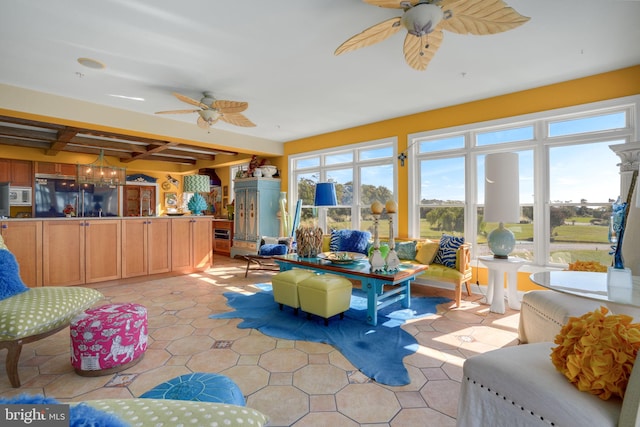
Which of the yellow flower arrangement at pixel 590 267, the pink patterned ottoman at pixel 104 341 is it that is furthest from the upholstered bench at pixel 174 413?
the yellow flower arrangement at pixel 590 267

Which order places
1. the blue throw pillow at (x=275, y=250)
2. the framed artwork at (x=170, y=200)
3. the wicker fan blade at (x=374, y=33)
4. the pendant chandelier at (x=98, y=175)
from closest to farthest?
the wicker fan blade at (x=374, y=33) → the blue throw pillow at (x=275, y=250) → the pendant chandelier at (x=98, y=175) → the framed artwork at (x=170, y=200)

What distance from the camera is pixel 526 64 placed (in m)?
3.20

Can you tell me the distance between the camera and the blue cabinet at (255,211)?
6.77 metres

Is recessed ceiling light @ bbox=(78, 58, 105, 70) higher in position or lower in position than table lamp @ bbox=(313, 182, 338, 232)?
higher

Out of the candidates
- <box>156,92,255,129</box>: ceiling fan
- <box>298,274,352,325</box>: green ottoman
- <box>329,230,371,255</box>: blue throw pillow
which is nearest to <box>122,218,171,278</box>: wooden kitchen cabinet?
<box>156,92,255,129</box>: ceiling fan

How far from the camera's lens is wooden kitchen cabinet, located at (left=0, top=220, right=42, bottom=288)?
12.7 ft

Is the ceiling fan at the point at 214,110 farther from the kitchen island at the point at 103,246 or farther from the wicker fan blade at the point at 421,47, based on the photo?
the kitchen island at the point at 103,246

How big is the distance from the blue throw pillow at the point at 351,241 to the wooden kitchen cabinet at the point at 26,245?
13.5ft

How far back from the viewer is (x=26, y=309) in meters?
2.11

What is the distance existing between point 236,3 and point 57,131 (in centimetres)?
578

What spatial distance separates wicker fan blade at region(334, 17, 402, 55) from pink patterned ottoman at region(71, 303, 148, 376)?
262cm

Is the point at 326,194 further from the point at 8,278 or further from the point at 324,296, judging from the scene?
the point at 8,278

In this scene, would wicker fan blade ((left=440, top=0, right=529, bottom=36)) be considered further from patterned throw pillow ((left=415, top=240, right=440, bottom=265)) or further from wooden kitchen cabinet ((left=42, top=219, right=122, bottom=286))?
wooden kitchen cabinet ((left=42, top=219, right=122, bottom=286))

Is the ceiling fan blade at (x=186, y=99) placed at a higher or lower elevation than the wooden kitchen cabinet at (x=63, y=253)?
higher
